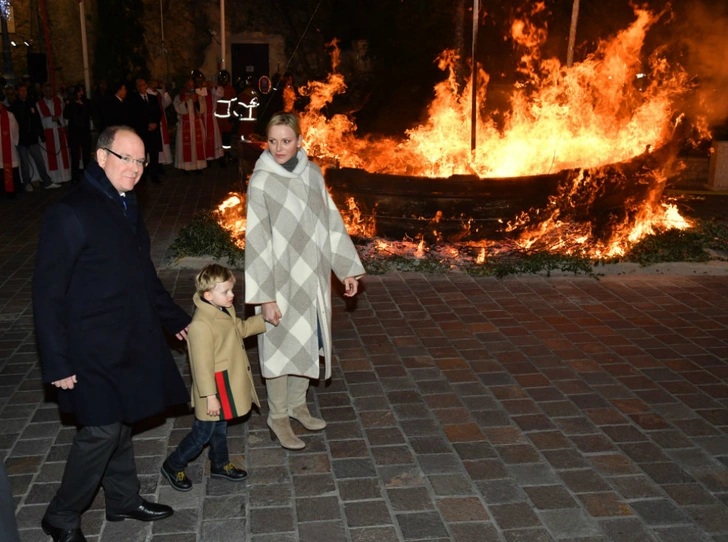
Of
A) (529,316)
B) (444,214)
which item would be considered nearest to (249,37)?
(444,214)

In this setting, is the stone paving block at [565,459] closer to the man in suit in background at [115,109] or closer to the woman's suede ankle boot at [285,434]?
the woman's suede ankle boot at [285,434]

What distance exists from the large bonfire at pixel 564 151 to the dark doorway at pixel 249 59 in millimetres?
15330

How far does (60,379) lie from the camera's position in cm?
351

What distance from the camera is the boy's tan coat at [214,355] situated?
4098 mm

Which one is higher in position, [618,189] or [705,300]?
[618,189]

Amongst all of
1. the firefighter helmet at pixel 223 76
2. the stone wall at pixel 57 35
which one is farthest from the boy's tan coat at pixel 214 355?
the stone wall at pixel 57 35

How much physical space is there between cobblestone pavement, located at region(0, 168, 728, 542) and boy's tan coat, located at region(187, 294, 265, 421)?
0.58 metres

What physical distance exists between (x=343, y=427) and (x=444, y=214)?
472 centimetres

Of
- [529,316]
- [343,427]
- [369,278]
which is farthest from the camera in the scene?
[369,278]

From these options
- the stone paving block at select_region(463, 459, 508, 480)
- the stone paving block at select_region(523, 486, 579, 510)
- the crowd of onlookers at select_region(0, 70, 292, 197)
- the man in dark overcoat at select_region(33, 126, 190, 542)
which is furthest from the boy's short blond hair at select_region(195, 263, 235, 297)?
the crowd of onlookers at select_region(0, 70, 292, 197)

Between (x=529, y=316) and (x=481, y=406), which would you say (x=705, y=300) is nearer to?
(x=529, y=316)

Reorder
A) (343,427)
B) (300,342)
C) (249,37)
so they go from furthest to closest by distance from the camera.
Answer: (249,37), (343,427), (300,342)

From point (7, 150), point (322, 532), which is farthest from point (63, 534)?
point (7, 150)

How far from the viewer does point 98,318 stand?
3604mm
